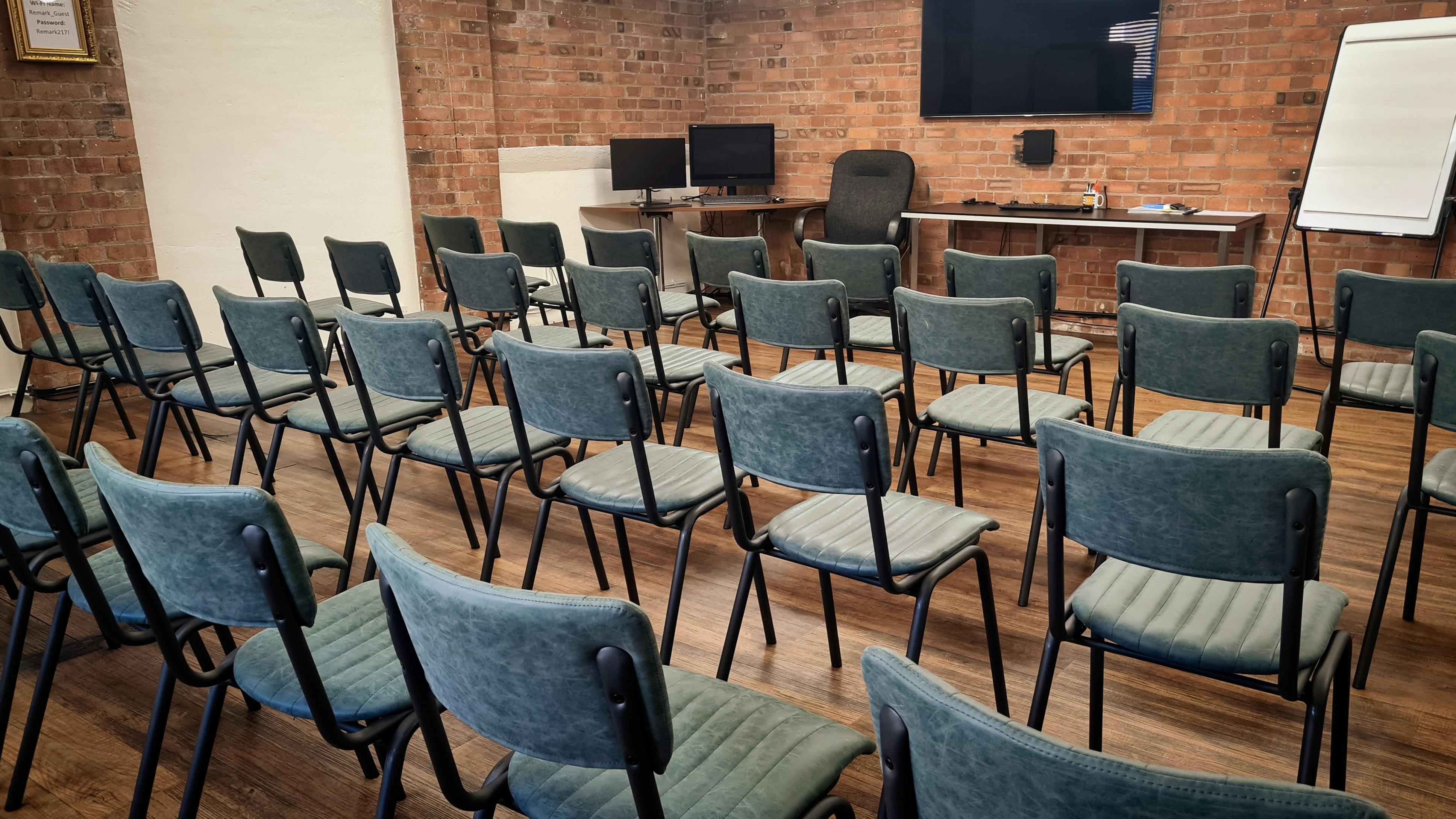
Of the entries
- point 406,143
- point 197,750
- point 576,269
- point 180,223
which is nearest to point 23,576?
point 197,750

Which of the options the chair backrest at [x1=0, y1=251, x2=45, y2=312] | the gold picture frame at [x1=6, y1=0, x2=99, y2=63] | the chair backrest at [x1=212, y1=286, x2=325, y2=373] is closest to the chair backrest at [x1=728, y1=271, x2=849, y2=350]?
the chair backrest at [x1=212, y1=286, x2=325, y2=373]

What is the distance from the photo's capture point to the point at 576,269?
3.81 metres

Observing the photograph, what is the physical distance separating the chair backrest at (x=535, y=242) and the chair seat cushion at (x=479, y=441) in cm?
215

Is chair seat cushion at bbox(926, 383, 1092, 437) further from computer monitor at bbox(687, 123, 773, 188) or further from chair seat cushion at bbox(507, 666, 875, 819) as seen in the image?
computer monitor at bbox(687, 123, 773, 188)

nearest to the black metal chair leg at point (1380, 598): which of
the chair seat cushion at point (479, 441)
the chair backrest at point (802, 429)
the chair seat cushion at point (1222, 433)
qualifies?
the chair seat cushion at point (1222, 433)

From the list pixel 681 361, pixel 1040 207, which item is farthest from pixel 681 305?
pixel 1040 207

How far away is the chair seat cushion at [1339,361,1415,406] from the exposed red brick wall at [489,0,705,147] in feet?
17.5

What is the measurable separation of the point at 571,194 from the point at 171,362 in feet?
12.6

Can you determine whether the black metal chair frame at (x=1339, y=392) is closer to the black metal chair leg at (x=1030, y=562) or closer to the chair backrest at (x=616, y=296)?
the black metal chair leg at (x=1030, y=562)

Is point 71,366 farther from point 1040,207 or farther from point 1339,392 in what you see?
point 1040,207

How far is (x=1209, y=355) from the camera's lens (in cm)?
256

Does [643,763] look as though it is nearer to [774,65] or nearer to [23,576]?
[23,576]

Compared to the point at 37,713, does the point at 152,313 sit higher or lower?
higher

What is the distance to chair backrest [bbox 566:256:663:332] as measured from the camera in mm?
3607
